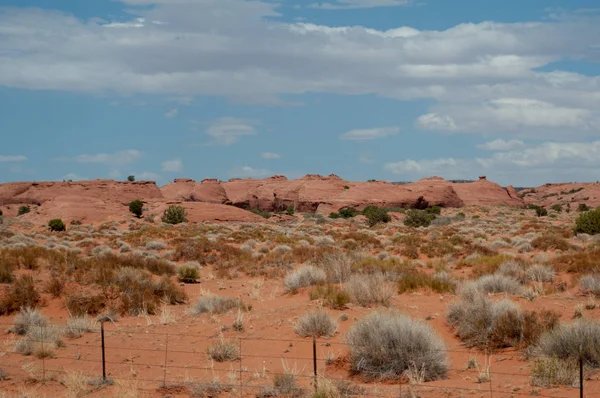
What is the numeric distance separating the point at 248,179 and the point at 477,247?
300 feet

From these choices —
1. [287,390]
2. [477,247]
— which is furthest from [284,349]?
[477,247]

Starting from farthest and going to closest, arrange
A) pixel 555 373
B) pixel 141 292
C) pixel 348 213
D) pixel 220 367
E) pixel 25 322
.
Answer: pixel 348 213, pixel 141 292, pixel 25 322, pixel 220 367, pixel 555 373

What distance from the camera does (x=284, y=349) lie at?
10.5 m

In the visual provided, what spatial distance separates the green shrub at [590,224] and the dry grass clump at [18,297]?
2504 centimetres

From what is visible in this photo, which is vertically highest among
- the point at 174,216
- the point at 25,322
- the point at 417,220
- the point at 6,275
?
the point at 174,216

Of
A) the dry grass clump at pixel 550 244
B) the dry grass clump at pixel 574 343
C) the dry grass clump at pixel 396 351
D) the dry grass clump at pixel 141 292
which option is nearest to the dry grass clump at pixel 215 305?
the dry grass clump at pixel 141 292

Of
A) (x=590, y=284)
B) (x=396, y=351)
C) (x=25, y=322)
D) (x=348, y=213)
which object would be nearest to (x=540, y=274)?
(x=590, y=284)

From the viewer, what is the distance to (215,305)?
544 inches

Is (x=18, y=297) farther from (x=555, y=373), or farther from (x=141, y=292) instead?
(x=555, y=373)

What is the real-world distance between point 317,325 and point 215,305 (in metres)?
3.78

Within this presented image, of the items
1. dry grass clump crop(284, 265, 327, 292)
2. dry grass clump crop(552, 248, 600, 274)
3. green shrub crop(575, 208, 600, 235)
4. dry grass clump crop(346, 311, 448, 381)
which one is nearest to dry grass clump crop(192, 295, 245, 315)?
dry grass clump crop(284, 265, 327, 292)

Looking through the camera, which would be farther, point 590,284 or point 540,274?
point 540,274

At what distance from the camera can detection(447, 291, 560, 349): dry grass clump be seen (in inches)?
374

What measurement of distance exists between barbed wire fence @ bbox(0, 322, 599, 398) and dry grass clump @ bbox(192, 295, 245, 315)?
5.63 ft
